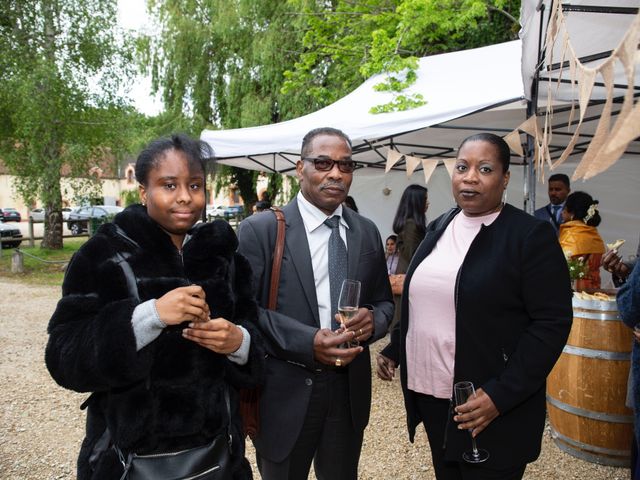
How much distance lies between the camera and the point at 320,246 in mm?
2371

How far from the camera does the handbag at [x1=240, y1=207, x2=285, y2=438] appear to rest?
2.17 metres

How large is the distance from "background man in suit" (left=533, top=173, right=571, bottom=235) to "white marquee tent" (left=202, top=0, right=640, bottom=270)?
29cm

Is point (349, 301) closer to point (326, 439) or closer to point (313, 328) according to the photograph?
point (313, 328)

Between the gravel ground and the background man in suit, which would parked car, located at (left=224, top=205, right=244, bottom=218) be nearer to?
the background man in suit

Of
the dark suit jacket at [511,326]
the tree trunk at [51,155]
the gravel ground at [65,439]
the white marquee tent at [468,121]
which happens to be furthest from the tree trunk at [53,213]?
the dark suit jacket at [511,326]

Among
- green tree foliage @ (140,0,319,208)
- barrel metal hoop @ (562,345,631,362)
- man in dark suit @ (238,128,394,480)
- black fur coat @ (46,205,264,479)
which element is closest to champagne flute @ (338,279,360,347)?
man in dark suit @ (238,128,394,480)

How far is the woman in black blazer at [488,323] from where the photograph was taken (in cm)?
196

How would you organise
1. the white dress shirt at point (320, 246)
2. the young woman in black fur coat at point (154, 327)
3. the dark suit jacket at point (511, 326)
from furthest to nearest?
the white dress shirt at point (320, 246), the dark suit jacket at point (511, 326), the young woman in black fur coat at point (154, 327)

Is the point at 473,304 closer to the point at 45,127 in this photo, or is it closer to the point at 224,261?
the point at 224,261

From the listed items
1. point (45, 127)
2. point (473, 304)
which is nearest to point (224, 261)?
point (473, 304)

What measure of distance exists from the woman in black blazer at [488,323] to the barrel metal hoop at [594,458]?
6.47ft

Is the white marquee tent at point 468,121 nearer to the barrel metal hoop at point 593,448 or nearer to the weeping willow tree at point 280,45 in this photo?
the weeping willow tree at point 280,45

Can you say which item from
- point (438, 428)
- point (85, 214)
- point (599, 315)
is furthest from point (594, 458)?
point (85, 214)

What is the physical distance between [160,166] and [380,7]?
1052 cm
